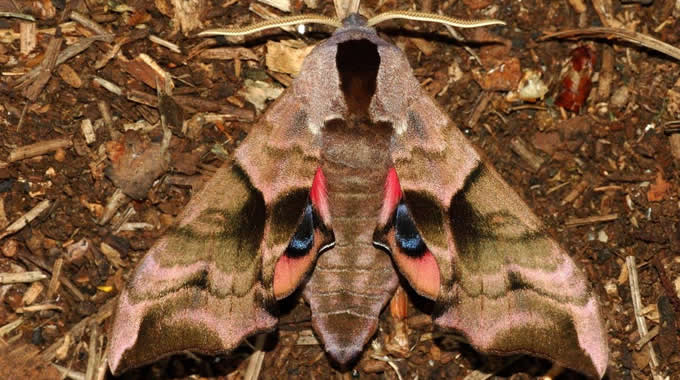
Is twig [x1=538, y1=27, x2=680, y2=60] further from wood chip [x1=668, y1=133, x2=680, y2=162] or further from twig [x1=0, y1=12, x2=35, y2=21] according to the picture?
twig [x1=0, y1=12, x2=35, y2=21]

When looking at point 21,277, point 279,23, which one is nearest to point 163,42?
point 279,23

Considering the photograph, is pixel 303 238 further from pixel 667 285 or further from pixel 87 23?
pixel 667 285

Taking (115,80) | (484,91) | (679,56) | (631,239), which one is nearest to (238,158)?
(115,80)

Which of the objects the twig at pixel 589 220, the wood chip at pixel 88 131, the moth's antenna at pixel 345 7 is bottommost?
the twig at pixel 589 220

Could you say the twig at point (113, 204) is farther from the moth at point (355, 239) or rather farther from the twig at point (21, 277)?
the moth at point (355, 239)

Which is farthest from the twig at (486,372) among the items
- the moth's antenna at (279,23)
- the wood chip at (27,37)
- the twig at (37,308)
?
the wood chip at (27,37)

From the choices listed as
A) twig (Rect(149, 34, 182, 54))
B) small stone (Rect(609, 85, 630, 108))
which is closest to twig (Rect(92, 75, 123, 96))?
twig (Rect(149, 34, 182, 54))
